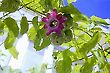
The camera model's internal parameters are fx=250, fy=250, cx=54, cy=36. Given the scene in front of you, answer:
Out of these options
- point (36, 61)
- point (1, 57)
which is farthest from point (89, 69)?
point (36, 61)

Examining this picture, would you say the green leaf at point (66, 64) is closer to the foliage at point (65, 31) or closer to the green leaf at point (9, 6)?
the foliage at point (65, 31)

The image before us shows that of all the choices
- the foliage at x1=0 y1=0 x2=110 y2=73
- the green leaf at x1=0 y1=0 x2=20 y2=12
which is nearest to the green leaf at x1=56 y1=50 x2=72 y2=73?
the foliage at x1=0 y1=0 x2=110 y2=73

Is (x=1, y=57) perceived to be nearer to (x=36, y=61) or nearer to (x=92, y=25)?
(x=36, y=61)

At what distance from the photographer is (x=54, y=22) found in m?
0.44

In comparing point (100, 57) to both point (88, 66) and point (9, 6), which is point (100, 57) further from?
point (9, 6)

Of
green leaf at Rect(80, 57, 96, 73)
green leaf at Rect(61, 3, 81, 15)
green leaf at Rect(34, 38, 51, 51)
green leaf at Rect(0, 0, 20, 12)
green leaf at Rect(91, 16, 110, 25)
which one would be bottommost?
green leaf at Rect(80, 57, 96, 73)

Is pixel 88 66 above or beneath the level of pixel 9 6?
beneath

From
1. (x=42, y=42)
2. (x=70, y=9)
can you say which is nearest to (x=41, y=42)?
(x=42, y=42)

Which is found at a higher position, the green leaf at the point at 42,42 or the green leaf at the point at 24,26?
the green leaf at the point at 24,26

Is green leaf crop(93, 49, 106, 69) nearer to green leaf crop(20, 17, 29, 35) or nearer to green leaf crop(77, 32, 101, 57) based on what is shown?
green leaf crop(77, 32, 101, 57)

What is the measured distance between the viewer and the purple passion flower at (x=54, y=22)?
0.42 meters

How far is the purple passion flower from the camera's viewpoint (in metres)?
0.42

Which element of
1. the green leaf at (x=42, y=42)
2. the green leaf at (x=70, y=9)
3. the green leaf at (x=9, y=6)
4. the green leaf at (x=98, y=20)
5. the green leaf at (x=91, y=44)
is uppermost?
the green leaf at (x=9, y=6)

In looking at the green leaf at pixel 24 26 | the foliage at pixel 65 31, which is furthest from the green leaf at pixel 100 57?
the green leaf at pixel 24 26
